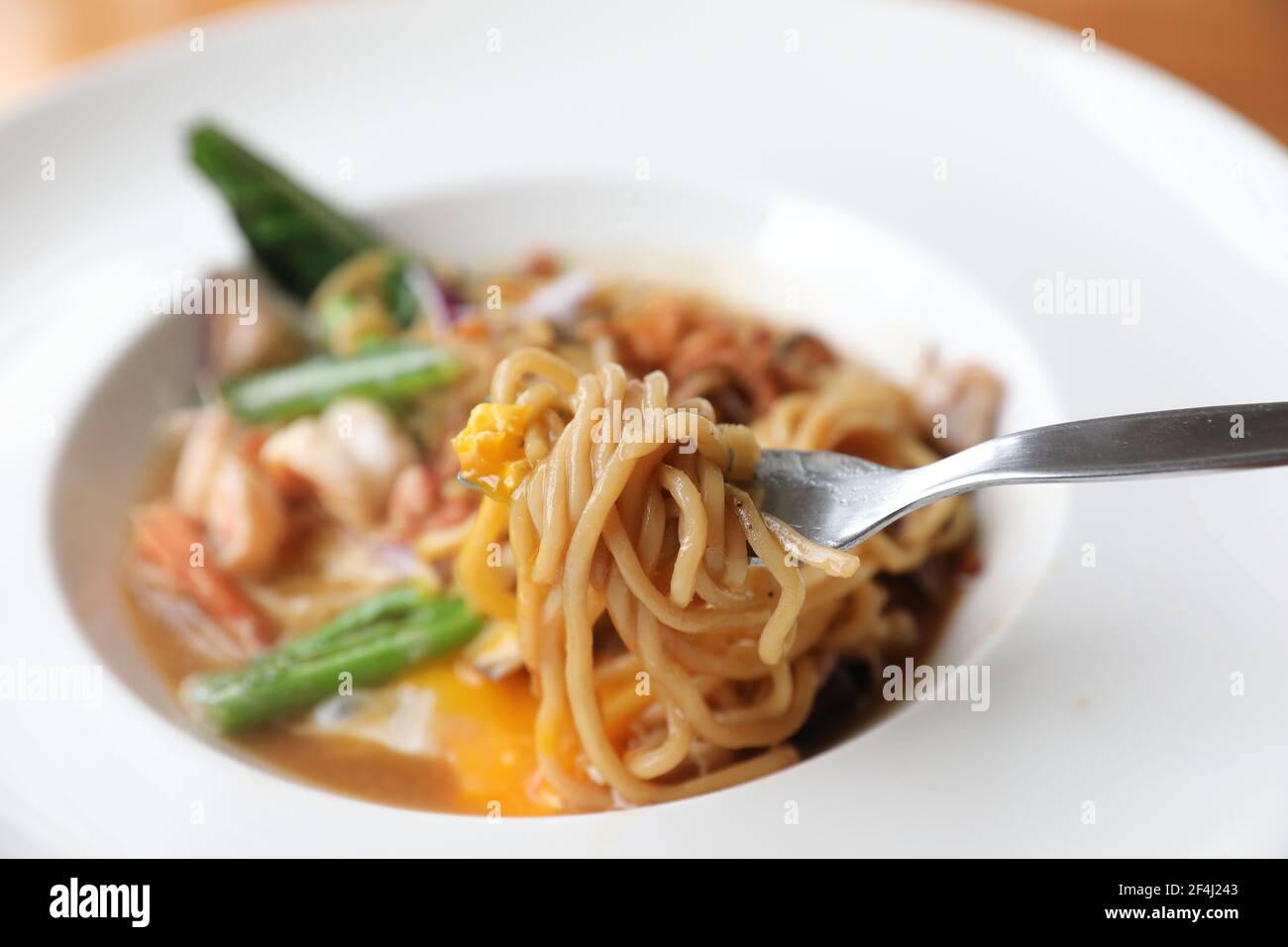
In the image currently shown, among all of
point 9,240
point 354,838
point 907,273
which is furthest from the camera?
point 9,240

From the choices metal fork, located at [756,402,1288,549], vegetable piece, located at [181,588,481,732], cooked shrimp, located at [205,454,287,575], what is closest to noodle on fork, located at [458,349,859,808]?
metal fork, located at [756,402,1288,549]

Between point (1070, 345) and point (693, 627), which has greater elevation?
point (1070, 345)

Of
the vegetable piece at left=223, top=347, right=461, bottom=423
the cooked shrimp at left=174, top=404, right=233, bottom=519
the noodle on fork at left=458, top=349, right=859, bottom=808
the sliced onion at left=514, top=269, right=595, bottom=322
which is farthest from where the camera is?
the sliced onion at left=514, top=269, right=595, bottom=322

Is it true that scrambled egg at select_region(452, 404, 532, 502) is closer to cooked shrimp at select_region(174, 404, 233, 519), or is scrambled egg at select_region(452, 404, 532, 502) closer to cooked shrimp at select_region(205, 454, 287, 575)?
cooked shrimp at select_region(205, 454, 287, 575)

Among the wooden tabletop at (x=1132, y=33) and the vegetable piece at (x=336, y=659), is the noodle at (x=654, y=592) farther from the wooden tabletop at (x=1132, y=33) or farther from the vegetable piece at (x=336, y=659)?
the wooden tabletop at (x=1132, y=33)
